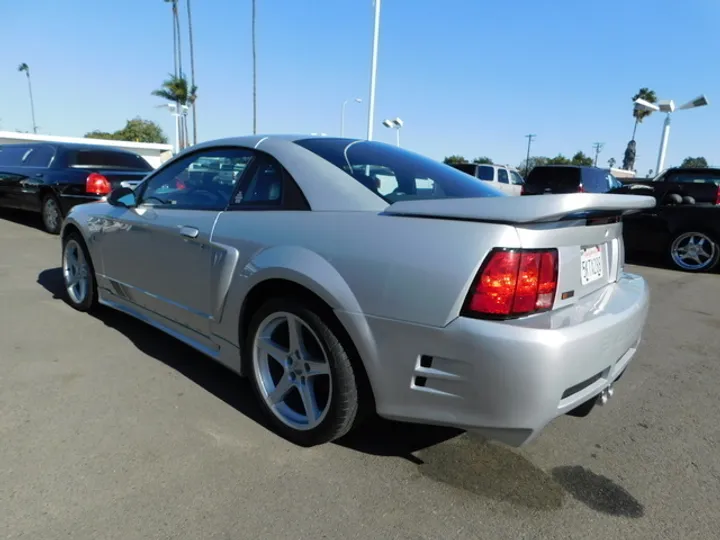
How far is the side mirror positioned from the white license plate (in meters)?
2.91

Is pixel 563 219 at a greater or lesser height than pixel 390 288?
greater

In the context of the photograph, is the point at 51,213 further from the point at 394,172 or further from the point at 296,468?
the point at 296,468

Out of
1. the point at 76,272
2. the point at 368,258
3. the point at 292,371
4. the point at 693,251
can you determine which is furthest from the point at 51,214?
the point at 693,251

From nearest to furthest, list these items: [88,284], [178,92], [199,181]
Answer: [199,181] → [88,284] → [178,92]

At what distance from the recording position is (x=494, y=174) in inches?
755

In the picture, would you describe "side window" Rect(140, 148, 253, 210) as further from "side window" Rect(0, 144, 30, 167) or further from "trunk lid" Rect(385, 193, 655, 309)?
"side window" Rect(0, 144, 30, 167)

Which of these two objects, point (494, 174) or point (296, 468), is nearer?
point (296, 468)

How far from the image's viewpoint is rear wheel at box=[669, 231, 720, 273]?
7.70m

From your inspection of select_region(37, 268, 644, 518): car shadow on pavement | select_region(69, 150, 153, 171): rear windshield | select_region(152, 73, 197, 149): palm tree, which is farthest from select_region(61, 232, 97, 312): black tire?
select_region(152, 73, 197, 149): palm tree

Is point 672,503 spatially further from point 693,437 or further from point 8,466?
point 8,466

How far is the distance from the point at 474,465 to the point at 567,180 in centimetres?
1098

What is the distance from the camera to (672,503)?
7.03ft

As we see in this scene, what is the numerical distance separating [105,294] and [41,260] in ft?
11.3

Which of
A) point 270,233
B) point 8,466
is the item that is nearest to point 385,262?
point 270,233
